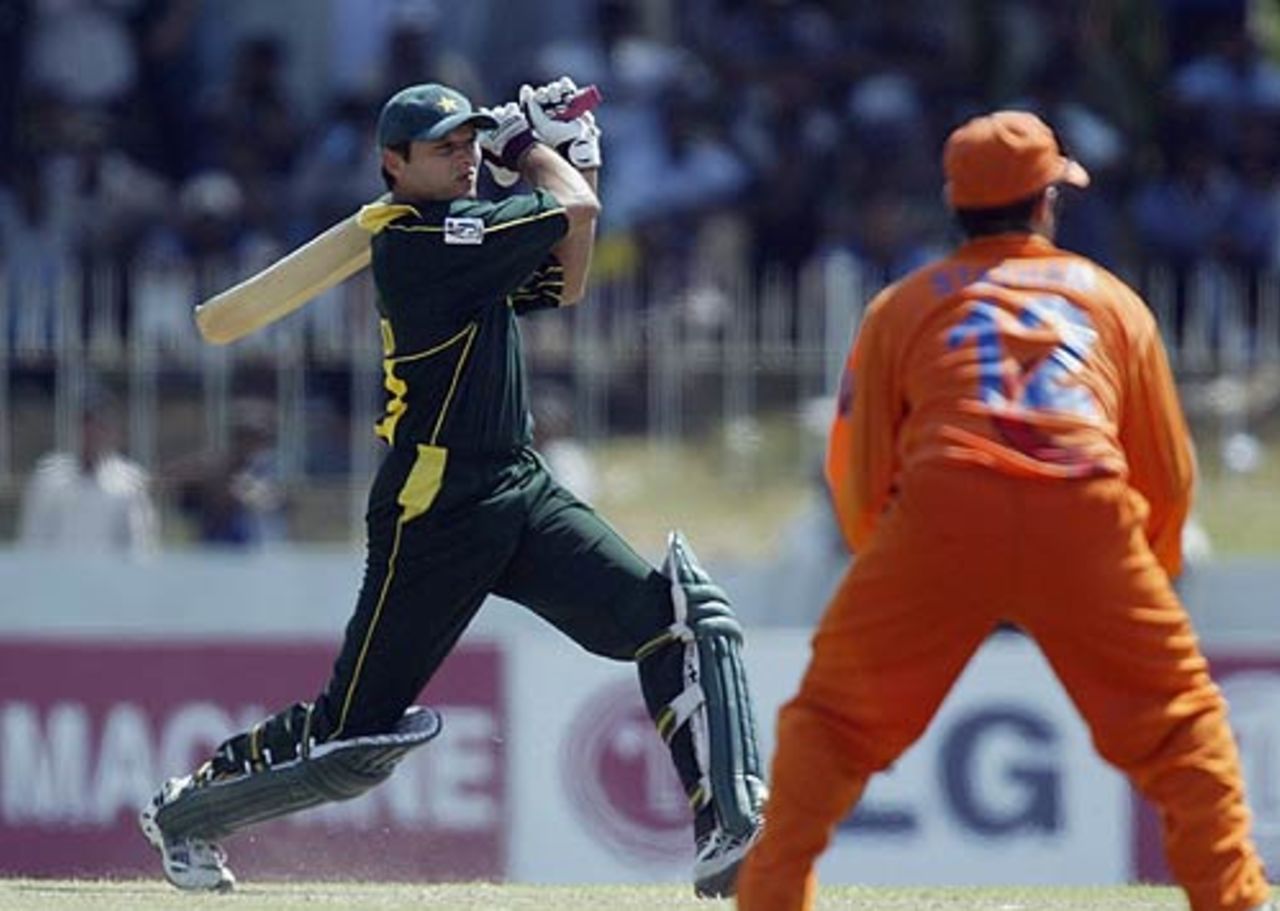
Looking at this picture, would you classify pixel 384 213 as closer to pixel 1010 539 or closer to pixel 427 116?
pixel 427 116

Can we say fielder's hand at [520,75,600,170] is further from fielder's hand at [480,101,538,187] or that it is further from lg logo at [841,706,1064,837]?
lg logo at [841,706,1064,837]

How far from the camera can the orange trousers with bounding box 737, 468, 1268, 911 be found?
6574mm

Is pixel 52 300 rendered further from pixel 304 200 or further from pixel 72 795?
pixel 72 795

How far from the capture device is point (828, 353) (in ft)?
48.7

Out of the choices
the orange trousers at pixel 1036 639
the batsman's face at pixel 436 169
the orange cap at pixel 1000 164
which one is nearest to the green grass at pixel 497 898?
the orange trousers at pixel 1036 639

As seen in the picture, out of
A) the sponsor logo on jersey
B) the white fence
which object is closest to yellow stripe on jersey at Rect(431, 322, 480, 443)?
the sponsor logo on jersey

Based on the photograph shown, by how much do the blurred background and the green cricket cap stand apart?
166 inches

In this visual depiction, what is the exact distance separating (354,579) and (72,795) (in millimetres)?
1704

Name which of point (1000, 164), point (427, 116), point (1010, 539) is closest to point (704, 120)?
point (427, 116)

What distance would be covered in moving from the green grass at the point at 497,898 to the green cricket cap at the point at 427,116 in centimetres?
177

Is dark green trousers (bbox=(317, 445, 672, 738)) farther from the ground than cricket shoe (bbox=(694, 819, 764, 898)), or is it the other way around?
dark green trousers (bbox=(317, 445, 672, 738))

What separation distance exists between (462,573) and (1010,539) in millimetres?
1902

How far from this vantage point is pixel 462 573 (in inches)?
320

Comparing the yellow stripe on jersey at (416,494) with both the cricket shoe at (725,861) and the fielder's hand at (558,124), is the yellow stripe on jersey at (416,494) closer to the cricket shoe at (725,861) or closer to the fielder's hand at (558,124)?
the fielder's hand at (558,124)
